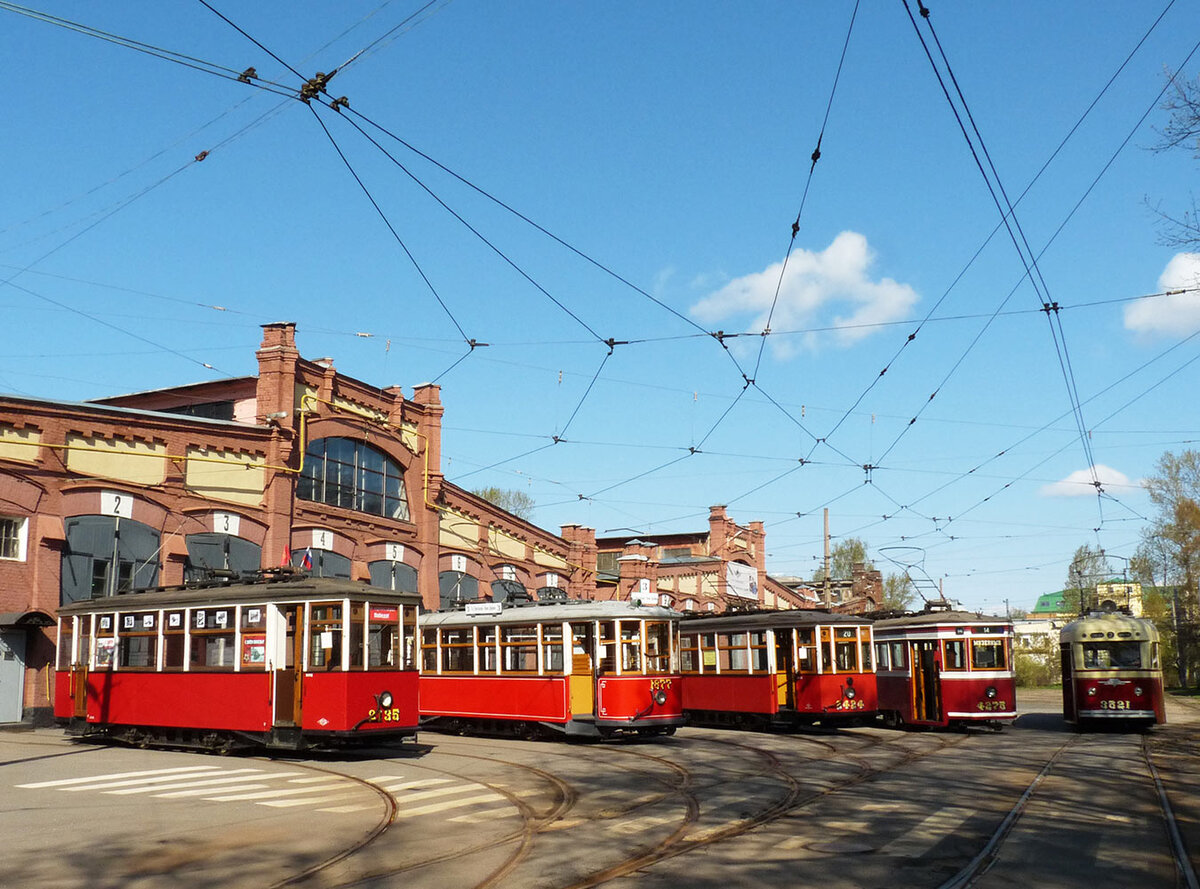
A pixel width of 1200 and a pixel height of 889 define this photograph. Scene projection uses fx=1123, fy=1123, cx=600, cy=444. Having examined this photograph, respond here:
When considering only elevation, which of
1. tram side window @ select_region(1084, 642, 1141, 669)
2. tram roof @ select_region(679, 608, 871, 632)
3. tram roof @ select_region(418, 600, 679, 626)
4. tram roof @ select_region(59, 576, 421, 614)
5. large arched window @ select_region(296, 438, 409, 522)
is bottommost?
tram side window @ select_region(1084, 642, 1141, 669)

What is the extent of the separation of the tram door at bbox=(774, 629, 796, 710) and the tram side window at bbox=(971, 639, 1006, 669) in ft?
13.3

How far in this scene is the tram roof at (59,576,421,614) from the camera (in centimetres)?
1782

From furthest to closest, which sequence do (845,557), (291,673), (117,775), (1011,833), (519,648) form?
(845,557), (519,648), (291,673), (117,775), (1011,833)

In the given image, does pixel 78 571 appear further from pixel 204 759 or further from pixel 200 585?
pixel 204 759

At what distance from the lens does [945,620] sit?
25.3m

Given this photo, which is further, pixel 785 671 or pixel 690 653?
pixel 690 653

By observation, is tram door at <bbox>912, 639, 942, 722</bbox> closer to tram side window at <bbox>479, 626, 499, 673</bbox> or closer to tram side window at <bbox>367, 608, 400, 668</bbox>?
tram side window at <bbox>479, 626, 499, 673</bbox>

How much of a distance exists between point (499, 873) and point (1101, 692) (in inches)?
824

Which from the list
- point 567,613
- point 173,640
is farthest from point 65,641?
point 567,613

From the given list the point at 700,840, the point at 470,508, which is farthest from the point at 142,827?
the point at 470,508

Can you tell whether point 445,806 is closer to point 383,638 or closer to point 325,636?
point 325,636

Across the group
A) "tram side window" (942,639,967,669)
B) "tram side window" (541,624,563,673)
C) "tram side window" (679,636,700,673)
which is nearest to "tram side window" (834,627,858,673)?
"tram side window" (942,639,967,669)

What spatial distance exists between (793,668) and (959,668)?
377 cm

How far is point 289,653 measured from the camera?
17906 mm
